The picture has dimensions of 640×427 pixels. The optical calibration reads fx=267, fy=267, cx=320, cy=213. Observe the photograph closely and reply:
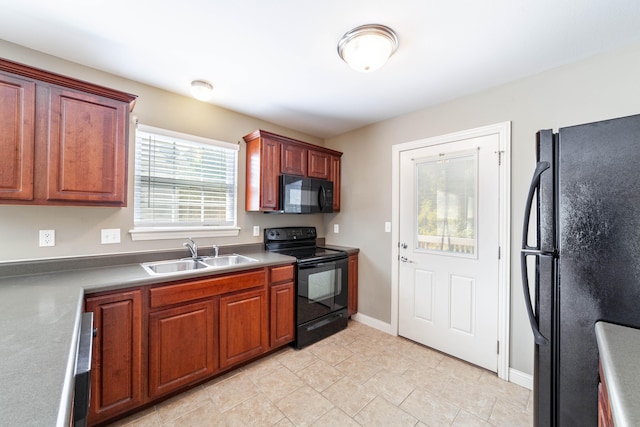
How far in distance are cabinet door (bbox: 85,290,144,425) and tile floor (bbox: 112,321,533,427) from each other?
19 centimetres

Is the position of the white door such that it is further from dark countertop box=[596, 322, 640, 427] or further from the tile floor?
dark countertop box=[596, 322, 640, 427]

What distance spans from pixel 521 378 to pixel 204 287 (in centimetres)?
256

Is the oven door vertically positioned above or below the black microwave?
below

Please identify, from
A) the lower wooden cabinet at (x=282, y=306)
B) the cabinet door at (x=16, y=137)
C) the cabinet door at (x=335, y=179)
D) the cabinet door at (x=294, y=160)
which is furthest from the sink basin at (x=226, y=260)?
the cabinet door at (x=335, y=179)

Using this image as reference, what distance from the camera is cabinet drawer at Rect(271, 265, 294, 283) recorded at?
245cm

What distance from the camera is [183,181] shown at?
8.37 feet

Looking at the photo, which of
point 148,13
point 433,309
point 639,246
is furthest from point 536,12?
point 433,309

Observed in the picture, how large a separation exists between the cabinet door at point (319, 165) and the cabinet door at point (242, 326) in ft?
5.03

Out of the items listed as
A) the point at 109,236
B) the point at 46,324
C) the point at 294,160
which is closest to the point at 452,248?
the point at 294,160

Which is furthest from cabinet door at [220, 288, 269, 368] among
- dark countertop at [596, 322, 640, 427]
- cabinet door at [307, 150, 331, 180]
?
dark countertop at [596, 322, 640, 427]

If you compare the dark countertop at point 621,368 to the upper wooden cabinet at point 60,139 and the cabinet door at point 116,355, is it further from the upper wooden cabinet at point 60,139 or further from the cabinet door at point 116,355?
the upper wooden cabinet at point 60,139

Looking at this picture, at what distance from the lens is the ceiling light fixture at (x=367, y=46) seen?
1.60 meters

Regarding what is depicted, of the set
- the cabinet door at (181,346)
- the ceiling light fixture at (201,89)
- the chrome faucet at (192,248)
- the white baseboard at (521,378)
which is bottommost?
the white baseboard at (521,378)

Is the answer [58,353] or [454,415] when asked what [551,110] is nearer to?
[454,415]
